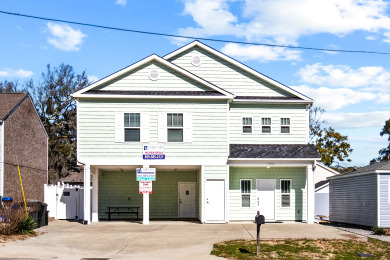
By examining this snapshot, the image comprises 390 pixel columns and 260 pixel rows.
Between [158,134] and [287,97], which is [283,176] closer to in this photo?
[287,97]

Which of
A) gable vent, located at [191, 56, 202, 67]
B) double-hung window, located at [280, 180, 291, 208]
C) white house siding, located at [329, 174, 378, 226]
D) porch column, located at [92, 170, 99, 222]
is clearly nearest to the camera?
white house siding, located at [329, 174, 378, 226]

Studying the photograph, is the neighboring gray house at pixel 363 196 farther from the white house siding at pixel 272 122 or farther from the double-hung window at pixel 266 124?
the double-hung window at pixel 266 124

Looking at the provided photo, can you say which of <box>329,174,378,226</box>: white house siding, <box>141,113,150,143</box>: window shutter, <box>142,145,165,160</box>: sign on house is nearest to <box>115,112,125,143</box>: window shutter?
<box>141,113,150,143</box>: window shutter

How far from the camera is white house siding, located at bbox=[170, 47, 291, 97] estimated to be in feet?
93.3

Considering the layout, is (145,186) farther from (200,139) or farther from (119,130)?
(200,139)

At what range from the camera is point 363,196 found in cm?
2497

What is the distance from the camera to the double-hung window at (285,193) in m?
27.4

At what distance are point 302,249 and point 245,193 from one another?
10.7 metres

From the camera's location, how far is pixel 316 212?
4200 cm

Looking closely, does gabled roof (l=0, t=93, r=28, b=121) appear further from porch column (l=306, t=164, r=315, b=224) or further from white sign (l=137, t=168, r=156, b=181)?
porch column (l=306, t=164, r=315, b=224)

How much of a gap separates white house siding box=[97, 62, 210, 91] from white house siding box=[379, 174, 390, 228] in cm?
944

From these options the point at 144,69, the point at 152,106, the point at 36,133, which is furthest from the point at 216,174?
the point at 36,133

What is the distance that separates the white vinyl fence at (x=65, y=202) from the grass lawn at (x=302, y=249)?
526 inches

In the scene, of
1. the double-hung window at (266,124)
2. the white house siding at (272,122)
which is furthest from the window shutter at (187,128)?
the double-hung window at (266,124)
